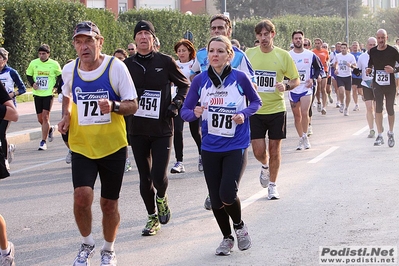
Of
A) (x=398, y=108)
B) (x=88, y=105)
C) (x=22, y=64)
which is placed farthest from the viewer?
(x=22, y=64)

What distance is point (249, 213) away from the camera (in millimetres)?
8805

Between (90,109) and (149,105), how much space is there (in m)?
1.64

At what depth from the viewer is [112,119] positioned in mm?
6535

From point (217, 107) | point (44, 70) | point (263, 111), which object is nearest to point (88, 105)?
point (217, 107)

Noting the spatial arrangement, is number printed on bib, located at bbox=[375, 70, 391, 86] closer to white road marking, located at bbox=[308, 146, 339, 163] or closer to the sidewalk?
white road marking, located at bbox=[308, 146, 339, 163]

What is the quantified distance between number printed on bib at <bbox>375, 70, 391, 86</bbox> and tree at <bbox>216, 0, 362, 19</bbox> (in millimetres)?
57424

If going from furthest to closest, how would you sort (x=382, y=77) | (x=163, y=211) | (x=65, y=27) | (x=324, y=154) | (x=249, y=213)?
(x=65, y=27) → (x=382, y=77) → (x=324, y=154) → (x=249, y=213) → (x=163, y=211)

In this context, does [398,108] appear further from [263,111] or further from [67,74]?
[67,74]

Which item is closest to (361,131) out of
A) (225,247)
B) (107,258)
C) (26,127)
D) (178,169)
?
(178,169)

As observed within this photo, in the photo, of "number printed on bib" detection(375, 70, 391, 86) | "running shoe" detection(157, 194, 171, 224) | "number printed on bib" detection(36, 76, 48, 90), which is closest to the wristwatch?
"running shoe" detection(157, 194, 171, 224)

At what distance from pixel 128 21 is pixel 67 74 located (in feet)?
109

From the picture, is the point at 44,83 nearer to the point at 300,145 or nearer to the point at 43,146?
the point at 43,146

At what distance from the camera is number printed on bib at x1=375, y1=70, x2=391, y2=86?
575 inches

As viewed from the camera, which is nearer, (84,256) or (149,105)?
(84,256)
